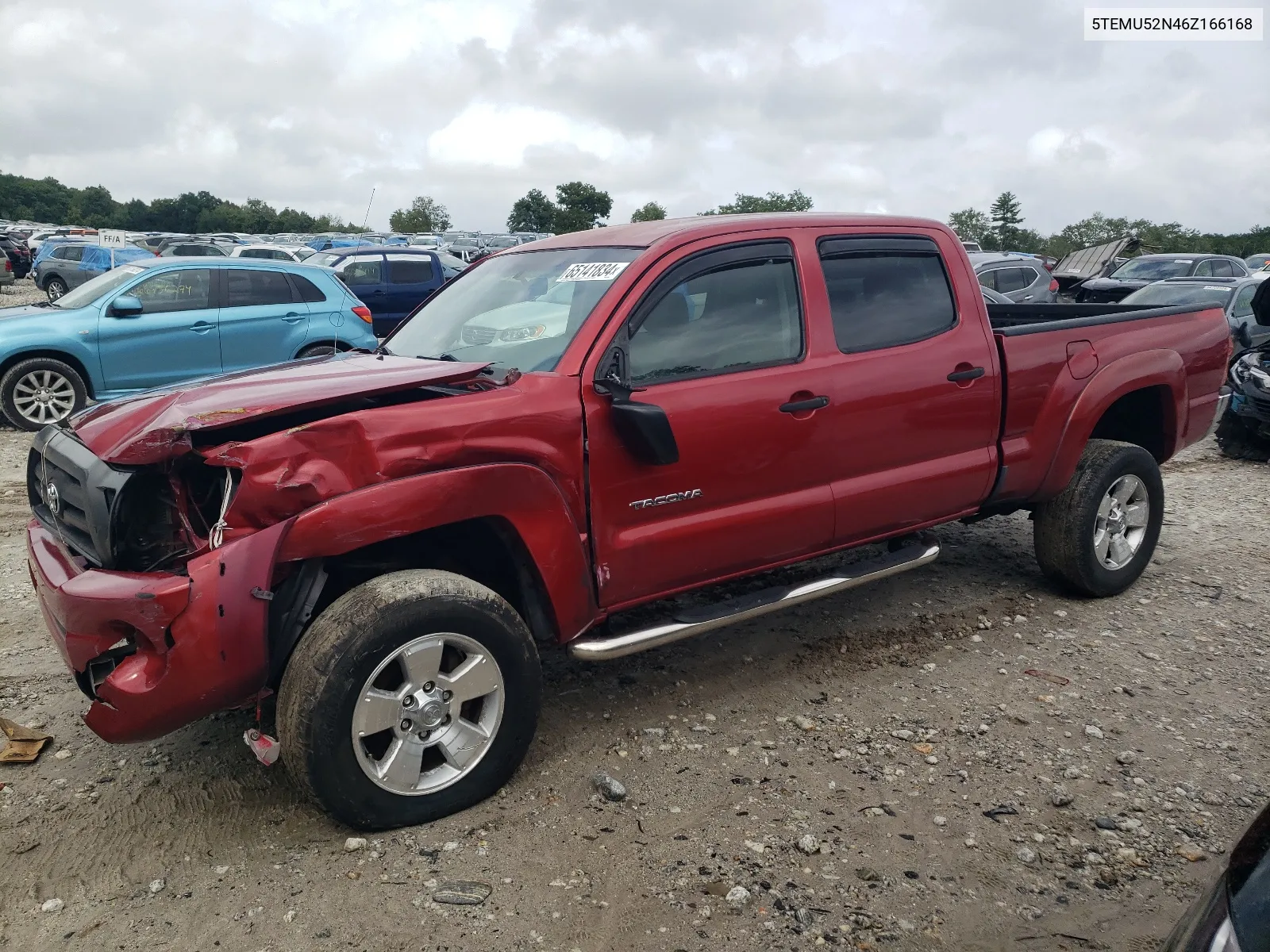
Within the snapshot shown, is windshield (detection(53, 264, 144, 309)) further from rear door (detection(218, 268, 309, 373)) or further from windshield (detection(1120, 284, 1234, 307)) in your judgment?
windshield (detection(1120, 284, 1234, 307))

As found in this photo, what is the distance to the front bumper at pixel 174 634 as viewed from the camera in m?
2.70

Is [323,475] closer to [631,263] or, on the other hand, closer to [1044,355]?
[631,263]

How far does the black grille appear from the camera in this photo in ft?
9.33

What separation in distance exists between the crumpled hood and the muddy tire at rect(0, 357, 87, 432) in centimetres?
668

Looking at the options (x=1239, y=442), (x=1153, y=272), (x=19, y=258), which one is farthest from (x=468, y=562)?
(x=19, y=258)

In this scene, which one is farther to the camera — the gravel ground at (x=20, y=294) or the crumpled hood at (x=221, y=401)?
the gravel ground at (x=20, y=294)

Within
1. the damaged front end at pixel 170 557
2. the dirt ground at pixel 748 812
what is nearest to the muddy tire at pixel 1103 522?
the dirt ground at pixel 748 812

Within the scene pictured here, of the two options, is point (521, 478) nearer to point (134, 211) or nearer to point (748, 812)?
point (748, 812)

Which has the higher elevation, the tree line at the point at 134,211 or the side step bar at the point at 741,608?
the tree line at the point at 134,211

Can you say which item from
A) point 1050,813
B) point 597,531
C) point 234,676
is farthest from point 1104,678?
point 234,676

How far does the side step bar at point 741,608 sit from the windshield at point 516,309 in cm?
99

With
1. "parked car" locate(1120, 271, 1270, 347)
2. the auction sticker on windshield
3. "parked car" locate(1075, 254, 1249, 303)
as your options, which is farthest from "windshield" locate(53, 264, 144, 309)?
"parked car" locate(1075, 254, 1249, 303)

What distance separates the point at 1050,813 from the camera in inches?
Answer: 124

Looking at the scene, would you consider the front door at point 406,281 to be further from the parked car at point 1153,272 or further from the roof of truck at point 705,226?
the roof of truck at point 705,226
